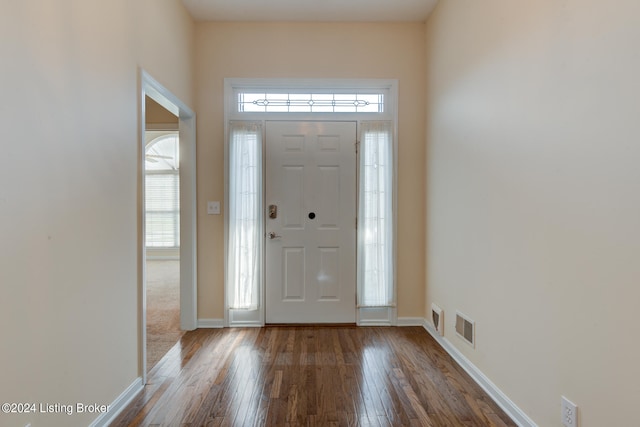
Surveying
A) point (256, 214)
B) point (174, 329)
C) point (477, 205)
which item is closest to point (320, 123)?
point (256, 214)

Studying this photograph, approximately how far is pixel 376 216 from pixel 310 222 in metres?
0.69

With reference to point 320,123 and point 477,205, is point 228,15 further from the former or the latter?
point 477,205

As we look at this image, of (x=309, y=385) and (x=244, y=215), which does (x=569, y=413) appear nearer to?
(x=309, y=385)

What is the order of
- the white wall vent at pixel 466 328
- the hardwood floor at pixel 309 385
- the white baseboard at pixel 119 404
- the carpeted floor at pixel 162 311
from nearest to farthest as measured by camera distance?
the white baseboard at pixel 119 404 < the hardwood floor at pixel 309 385 < the white wall vent at pixel 466 328 < the carpeted floor at pixel 162 311

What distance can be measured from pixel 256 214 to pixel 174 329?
144 cm

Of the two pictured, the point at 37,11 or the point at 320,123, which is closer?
the point at 37,11

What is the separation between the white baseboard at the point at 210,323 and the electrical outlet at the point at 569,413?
2.79m

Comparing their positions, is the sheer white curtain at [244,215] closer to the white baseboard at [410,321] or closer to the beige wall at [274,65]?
the beige wall at [274,65]

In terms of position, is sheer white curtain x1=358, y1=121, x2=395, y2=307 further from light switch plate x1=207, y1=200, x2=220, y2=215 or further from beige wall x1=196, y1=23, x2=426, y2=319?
light switch plate x1=207, y1=200, x2=220, y2=215

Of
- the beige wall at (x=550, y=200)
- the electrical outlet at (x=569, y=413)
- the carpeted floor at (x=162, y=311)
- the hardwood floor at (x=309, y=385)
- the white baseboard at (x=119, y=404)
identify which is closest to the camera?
the beige wall at (x=550, y=200)

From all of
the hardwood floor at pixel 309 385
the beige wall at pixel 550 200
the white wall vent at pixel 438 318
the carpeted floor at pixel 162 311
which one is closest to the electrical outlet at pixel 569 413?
the beige wall at pixel 550 200

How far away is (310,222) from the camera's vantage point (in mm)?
3285

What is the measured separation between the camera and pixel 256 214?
3.22 metres

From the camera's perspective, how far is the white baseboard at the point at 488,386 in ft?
5.83
